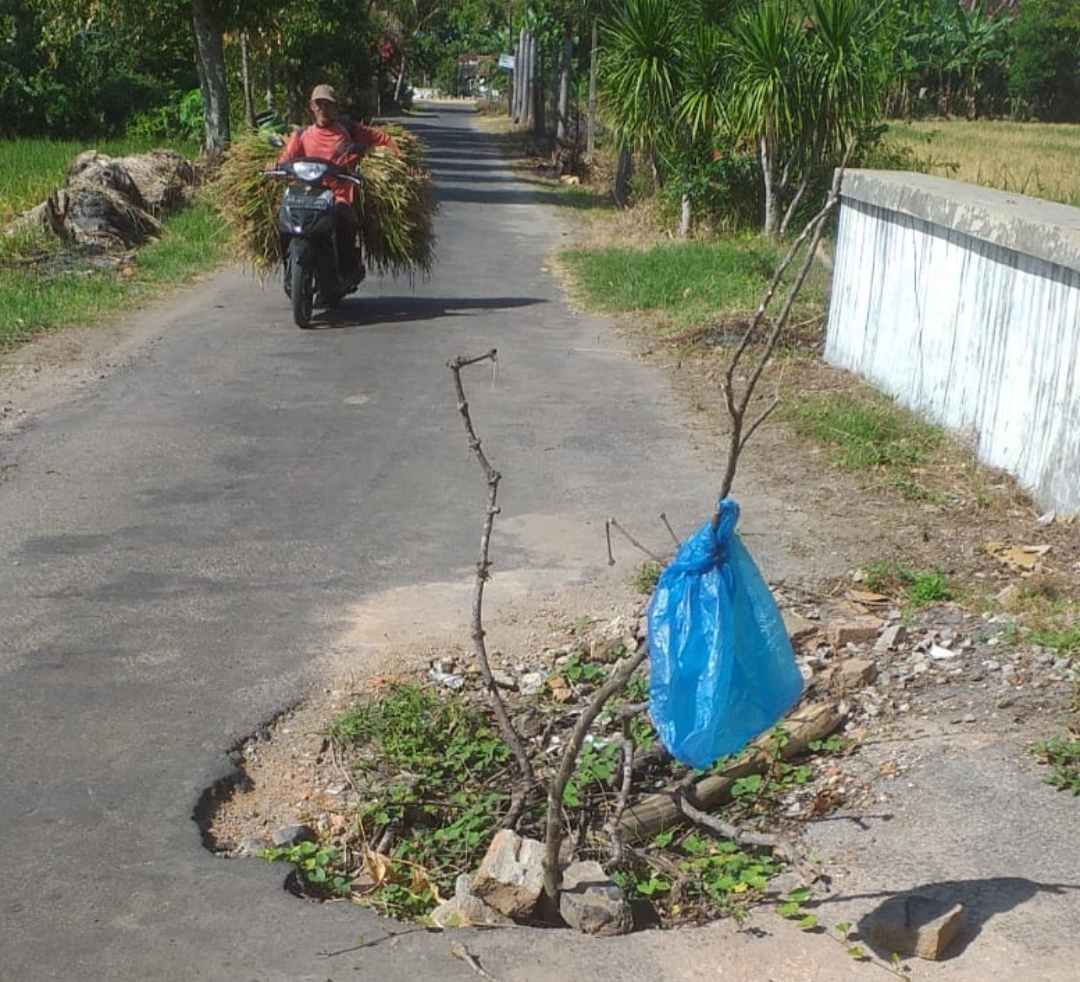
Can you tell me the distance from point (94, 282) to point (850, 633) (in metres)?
9.92

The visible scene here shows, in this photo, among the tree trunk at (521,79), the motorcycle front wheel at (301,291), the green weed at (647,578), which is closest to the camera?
the green weed at (647,578)

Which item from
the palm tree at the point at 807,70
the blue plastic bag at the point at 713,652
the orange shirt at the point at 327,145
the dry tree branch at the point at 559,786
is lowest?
the dry tree branch at the point at 559,786

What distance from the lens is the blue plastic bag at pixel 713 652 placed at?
3.58 m

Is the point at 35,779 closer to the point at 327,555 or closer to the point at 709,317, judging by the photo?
the point at 327,555

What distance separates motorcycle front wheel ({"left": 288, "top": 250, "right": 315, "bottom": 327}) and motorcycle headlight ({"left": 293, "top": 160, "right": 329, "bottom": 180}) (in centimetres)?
62

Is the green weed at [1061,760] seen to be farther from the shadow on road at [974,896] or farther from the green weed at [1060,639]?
the green weed at [1060,639]

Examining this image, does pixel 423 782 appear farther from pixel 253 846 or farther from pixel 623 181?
pixel 623 181

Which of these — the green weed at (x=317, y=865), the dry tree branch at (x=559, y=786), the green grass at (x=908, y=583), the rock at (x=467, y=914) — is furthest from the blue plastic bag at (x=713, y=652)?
the green grass at (x=908, y=583)

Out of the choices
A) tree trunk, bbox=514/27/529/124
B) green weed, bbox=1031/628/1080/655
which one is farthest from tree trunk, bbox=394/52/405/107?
green weed, bbox=1031/628/1080/655

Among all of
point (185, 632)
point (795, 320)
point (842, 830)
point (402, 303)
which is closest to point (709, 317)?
point (795, 320)

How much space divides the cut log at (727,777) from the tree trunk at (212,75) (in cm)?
1992

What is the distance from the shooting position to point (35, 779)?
14.4 feet

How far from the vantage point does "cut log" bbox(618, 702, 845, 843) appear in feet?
13.9

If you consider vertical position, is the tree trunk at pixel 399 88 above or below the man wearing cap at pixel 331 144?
below
